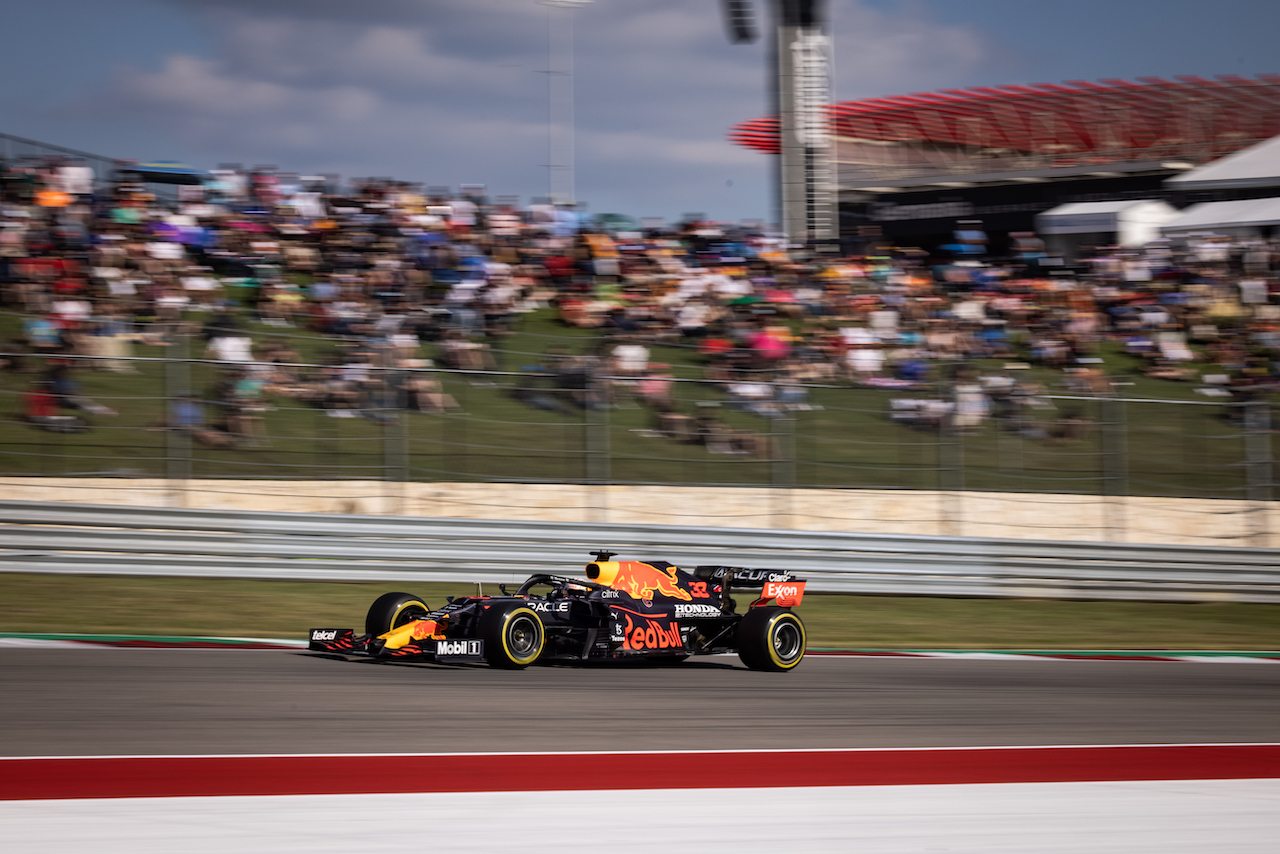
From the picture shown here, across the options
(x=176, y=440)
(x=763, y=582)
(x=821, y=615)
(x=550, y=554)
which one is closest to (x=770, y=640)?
(x=763, y=582)

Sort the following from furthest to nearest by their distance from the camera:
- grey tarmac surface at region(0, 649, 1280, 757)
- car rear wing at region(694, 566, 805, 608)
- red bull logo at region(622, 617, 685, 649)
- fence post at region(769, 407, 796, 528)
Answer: fence post at region(769, 407, 796, 528), car rear wing at region(694, 566, 805, 608), red bull logo at region(622, 617, 685, 649), grey tarmac surface at region(0, 649, 1280, 757)

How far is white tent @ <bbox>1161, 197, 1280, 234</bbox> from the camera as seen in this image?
27.8m

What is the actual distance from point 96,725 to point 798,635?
4.98m

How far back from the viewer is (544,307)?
15461 millimetres

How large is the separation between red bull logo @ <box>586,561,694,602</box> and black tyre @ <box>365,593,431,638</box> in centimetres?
118

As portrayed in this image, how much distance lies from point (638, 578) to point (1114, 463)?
8.37 m

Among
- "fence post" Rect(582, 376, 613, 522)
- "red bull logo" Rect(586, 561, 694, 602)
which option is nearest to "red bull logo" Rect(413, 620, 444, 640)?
"red bull logo" Rect(586, 561, 694, 602)

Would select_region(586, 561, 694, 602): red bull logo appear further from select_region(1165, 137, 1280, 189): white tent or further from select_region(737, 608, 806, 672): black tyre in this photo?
select_region(1165, 137, 1280, 189): white tent

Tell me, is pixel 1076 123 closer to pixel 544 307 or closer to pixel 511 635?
pixel 544 307

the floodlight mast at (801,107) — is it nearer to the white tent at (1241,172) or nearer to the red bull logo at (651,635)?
the white tent at (1241,172)

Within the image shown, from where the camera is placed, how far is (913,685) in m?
8.87

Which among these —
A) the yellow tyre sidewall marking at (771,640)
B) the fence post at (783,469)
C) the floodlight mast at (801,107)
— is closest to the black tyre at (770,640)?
the yellow tyre sidewall marking at (771,640)

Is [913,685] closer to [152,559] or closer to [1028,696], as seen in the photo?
[1028,696]

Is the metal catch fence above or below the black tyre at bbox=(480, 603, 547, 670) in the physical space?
above
